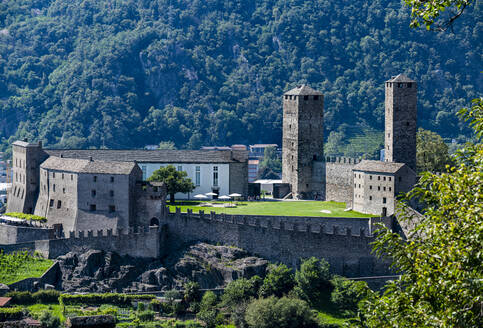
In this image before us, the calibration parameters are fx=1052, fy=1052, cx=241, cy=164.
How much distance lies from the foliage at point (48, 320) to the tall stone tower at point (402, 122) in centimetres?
2904

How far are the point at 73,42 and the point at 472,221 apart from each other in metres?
181

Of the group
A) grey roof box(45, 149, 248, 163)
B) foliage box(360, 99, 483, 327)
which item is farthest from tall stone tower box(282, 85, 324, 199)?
foliage box(360, 99, 483, 327)

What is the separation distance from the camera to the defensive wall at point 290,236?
59969mm

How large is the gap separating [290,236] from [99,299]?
1156 centimetres

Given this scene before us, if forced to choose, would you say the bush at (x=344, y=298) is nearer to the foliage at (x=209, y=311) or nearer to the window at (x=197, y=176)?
the foliage at (x=209, y=311)

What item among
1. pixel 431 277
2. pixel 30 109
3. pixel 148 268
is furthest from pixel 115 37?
pixel 431 277

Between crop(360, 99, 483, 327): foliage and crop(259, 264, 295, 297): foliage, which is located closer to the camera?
crop(360, 99, 483, 327): foliage

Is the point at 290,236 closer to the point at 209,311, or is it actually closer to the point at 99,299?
the point at 209,311

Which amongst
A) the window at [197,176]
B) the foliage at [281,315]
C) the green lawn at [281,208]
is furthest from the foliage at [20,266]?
the window at [197,176]

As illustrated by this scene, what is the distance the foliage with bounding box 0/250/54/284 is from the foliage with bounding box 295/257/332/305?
1537 cm

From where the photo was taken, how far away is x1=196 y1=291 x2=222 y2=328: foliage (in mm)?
56844

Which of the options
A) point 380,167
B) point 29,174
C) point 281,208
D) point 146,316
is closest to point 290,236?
point 281,208

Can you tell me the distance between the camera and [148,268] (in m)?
62.5

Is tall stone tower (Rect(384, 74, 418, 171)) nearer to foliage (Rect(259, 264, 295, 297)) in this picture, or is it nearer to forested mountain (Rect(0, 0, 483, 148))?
foliage (Rect(259, 264, 295, 297))
